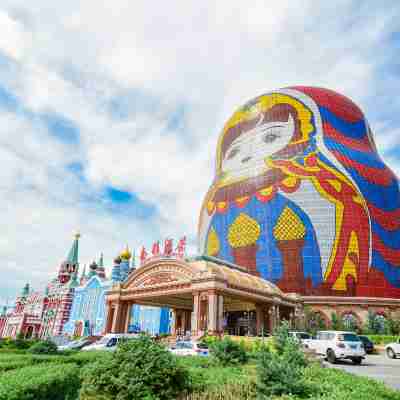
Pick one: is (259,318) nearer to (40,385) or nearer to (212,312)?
(212,312)

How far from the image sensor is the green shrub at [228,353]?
47.9 ft

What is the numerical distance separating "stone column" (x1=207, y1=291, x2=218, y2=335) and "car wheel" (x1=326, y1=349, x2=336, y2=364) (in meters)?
11.5

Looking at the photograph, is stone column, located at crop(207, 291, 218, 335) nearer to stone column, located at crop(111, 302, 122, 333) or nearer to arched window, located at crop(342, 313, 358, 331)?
stone column, located at crop(111, 302, 122, 333)

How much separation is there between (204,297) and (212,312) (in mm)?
1838

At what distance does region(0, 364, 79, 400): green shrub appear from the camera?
6.78m

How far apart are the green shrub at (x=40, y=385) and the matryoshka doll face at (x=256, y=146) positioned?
4644 centimetres

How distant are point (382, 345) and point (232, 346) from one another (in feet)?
73.1

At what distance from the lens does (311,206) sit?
155ft

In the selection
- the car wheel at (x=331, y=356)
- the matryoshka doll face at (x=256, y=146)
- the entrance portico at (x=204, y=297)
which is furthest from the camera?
the matryoshka doll face at (x=256, y=146)

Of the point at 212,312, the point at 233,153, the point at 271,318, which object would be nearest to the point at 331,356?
the point at 212,312

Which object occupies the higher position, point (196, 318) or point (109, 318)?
point (109, 318)

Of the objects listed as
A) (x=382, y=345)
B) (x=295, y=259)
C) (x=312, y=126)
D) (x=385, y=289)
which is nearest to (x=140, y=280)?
(x=295, y=259)

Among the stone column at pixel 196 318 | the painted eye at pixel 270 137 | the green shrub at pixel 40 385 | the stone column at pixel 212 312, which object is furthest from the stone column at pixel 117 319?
the painted eye at pixel 270 137

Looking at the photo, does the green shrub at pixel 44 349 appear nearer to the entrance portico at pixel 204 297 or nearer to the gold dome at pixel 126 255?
the entrance portico at pixel 204 297
